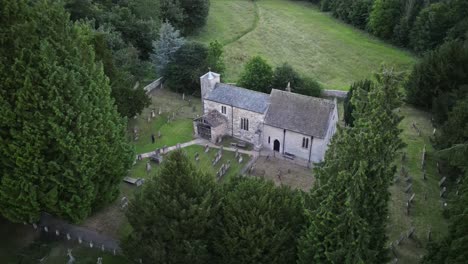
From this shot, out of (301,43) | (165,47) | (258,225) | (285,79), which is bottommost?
(301,43)

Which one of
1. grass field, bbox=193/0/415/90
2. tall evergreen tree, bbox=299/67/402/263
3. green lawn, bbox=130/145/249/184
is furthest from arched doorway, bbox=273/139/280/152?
grass field, bbox=193/0/415/90

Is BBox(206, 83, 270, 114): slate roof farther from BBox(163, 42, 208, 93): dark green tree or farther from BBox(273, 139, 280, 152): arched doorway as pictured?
BBox(163, 42, 208, 93): dark green tree

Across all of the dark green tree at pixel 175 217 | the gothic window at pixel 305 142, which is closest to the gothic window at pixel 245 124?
the gothic window at pixel 305 142

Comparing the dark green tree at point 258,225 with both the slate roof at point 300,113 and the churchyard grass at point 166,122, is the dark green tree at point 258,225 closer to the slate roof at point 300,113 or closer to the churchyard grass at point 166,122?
the slate roof at point 300,113

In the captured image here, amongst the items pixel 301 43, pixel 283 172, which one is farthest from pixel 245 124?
pixel 301 43

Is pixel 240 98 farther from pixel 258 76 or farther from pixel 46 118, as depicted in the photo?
pixel 46 118

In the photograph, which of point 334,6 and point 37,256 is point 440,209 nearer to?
point 37,256
